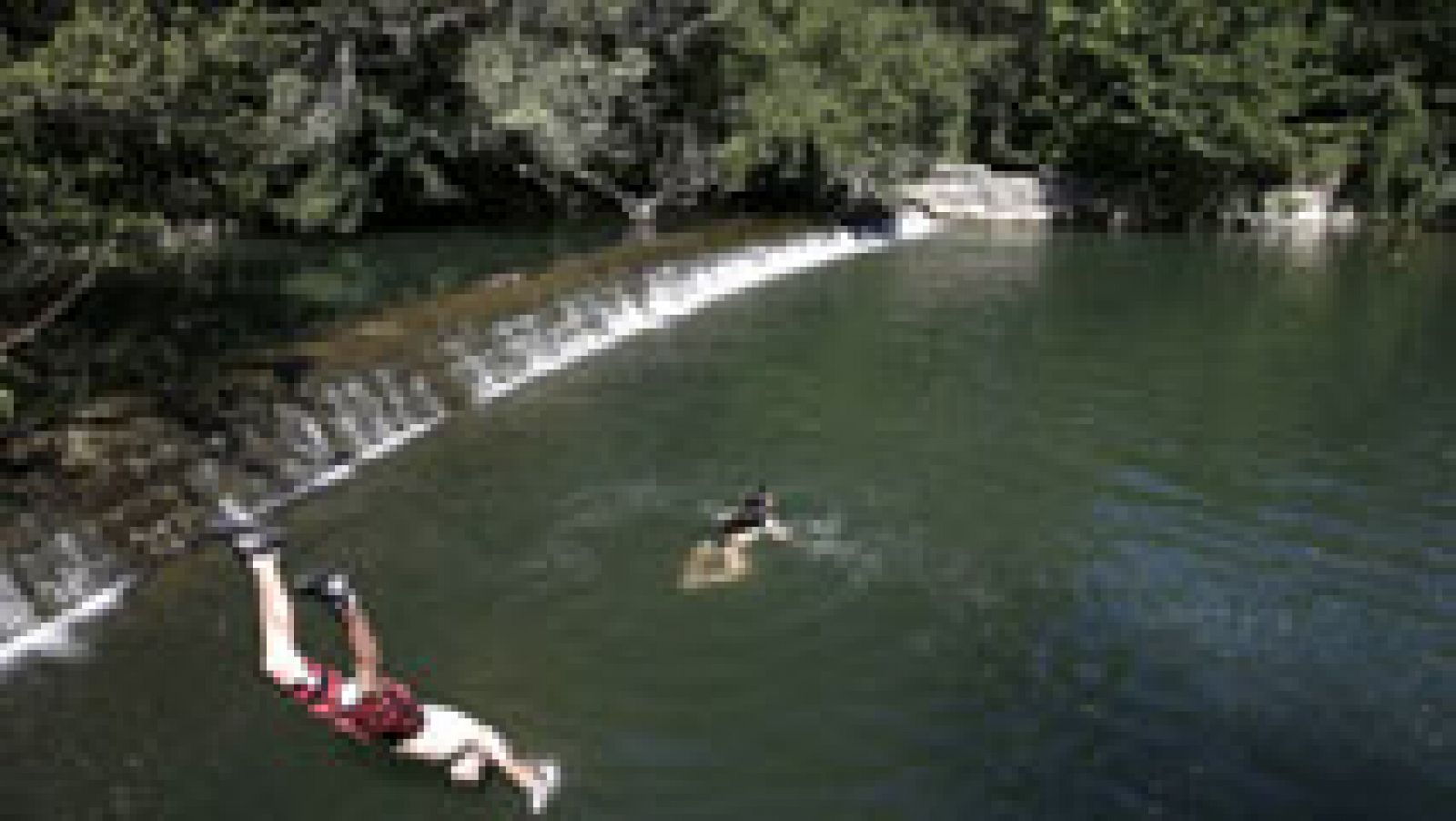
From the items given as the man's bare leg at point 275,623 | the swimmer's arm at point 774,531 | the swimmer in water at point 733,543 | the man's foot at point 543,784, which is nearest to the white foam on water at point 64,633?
the man's bare leg at point 275,623

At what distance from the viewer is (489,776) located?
43.7 feet

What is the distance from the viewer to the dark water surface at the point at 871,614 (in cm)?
1347

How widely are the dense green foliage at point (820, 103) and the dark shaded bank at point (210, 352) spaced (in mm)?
3426

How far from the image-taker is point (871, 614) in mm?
17047

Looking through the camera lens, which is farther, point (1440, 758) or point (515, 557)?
point (515, 557)

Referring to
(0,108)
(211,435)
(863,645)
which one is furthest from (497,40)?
(863,645)

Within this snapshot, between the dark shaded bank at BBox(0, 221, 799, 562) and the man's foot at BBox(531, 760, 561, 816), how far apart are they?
8.19 metres

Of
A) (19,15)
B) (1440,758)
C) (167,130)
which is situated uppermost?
(19,15)

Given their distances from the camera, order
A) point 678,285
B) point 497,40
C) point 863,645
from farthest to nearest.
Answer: point 497,40 → point 678,285 → point 863,645

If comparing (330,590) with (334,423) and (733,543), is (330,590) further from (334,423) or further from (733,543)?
(334,423)

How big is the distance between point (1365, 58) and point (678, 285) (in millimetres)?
30794

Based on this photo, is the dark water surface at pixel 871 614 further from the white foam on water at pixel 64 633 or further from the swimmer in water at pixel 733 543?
the white foam on water at pixel 64 633

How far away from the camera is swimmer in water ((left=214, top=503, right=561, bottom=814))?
37.0ft

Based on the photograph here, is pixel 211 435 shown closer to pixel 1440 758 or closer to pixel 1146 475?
pixel 1146 475
